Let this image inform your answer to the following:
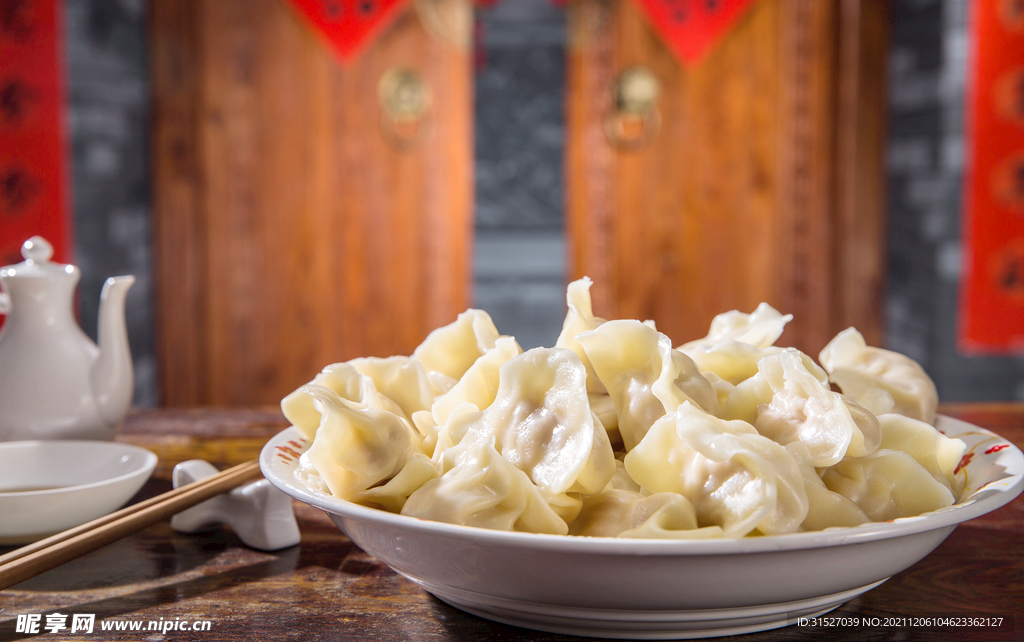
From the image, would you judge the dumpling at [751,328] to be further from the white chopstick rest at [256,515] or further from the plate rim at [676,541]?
the white chopstick rest at [256,515]

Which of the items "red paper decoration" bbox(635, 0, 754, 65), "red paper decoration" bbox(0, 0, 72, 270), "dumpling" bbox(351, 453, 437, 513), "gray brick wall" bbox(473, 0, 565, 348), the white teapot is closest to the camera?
Answer: "dumpling" bbox(351, 453, 437, 513)

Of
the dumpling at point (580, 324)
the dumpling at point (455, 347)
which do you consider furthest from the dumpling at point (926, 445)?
the dumpling at point (455, 347)

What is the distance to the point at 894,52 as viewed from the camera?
2854mm

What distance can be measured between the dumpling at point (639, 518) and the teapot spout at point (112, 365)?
0.65 meters

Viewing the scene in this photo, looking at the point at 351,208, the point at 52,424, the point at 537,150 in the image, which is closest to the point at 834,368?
the point at 52,424

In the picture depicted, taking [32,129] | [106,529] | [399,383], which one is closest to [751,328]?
[399,383]

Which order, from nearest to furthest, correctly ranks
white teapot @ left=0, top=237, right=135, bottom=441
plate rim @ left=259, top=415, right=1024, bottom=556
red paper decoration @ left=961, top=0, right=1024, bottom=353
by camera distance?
plate rim @ left=259, top=415, right=1024, bottom=556
white teapot @ left=0, top=237, right=135, bottom=441
red paper decoration @ left=961, top=0, right=1024, bottom=353

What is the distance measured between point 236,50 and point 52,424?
2.33m

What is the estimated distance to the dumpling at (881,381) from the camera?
27.4 inches

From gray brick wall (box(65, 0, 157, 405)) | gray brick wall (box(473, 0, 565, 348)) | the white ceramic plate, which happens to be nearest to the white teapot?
the white ceramic plate

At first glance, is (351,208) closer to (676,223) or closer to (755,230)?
(676,223)

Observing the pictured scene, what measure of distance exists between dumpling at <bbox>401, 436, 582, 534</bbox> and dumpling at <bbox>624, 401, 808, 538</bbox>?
0.23ft

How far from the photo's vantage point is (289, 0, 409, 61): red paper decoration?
2.93 m

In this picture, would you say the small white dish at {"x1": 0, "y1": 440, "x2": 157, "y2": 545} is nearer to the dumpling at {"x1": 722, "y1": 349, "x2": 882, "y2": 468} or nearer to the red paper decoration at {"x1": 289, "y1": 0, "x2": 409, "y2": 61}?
the dumpling at {"x1": 722, "y1": 349, "x2": 882, "y2": 468}
